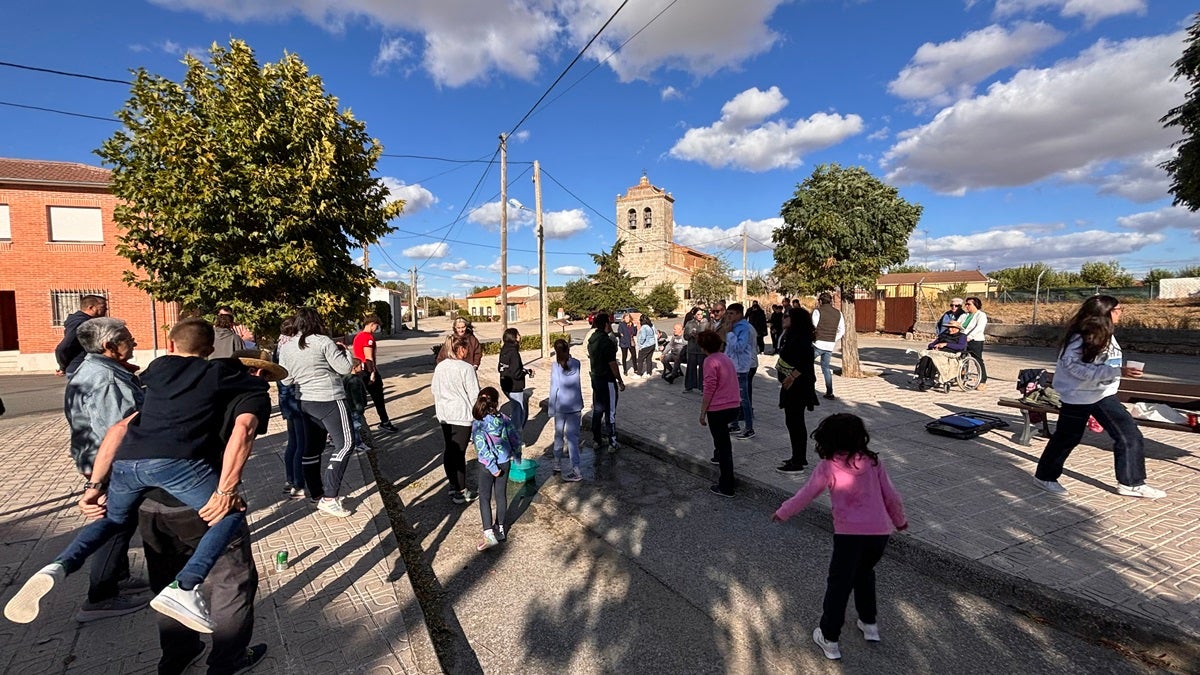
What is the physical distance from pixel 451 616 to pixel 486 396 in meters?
1.64

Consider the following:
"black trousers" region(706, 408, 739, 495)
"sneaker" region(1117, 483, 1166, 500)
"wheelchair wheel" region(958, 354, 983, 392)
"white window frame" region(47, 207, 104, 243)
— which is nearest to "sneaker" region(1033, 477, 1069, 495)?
"sneaker" region(1117, 483, 1166, 500)

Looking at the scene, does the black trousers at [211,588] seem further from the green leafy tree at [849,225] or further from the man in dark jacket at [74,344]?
the green leafy tree at [849,225]

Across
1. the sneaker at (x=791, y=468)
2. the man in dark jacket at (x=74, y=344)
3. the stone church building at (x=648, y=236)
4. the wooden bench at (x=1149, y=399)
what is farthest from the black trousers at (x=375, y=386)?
the stone church building at (x=648, y=236)

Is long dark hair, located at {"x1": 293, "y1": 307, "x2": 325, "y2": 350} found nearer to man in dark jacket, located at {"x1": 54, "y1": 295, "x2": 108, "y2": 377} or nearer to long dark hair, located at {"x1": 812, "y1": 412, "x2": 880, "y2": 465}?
man in dark jacket, located at {"x1": 54, "y1": 295, "x2": 108, "y2": 377}

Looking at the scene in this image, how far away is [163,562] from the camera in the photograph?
97.1 inches

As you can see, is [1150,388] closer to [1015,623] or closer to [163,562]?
[1015,623]

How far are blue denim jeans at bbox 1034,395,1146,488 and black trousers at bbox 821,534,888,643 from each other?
10.1 ft

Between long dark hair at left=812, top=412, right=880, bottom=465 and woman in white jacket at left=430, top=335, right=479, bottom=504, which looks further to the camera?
woman in white jacket at left=430, top=335, right=479, bottom=504

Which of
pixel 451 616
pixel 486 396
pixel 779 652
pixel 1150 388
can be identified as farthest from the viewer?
pixel 1150 388

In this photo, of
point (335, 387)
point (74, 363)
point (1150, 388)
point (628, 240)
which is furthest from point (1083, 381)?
point (628, 240)

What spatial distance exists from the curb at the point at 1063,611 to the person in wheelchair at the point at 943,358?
6.50 meters

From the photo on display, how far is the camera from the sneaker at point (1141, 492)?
170 inches

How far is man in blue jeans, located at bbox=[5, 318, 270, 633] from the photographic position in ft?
7.37

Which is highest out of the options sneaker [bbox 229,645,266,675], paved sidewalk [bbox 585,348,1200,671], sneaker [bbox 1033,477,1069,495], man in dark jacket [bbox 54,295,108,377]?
man in dark jacket [bbox 54,295,108,377]
